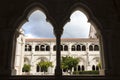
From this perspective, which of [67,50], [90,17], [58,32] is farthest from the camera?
[67,50]

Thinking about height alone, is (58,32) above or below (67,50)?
below

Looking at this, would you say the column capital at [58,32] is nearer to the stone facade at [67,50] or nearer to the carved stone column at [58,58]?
the carved stone column at [58,58]

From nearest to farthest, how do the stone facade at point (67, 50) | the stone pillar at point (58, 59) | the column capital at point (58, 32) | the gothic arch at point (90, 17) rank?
the stone pillar at point (58, 59)
the column capital at point (58, 32)
the gothic arch at point (90, 17)
the stone facade at point (67, 50)

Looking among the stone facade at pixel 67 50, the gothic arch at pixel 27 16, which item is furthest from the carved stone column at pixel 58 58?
the stone facade at pixel 67 50

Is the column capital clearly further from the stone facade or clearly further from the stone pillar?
the stone facade

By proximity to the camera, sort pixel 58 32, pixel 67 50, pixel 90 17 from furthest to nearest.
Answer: pixel 67 50
pixel 90 17
pixel 58 32

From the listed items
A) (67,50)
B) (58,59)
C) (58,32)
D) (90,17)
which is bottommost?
(58,59)

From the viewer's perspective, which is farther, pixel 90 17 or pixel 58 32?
pixel 90 17

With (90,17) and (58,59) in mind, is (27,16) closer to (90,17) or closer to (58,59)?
(58,59)

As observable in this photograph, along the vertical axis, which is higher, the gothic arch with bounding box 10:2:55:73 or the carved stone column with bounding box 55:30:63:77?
the gothic arch with bounding box 10:2:55:73

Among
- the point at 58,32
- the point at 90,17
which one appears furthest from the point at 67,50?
the point at 58,32

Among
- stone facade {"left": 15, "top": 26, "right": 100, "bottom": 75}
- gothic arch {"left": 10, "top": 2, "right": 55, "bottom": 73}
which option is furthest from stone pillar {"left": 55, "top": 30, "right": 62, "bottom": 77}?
stone facade {"left": 15, "top": 26, "right": 100, "bottom": 75}

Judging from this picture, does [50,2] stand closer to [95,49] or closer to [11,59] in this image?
[11,59]

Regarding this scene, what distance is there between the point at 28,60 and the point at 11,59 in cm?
3118
